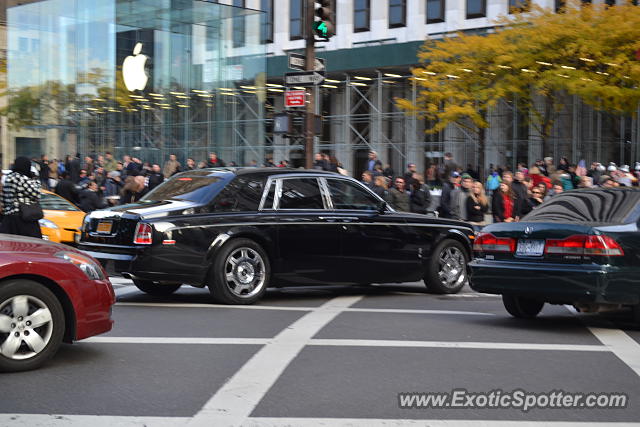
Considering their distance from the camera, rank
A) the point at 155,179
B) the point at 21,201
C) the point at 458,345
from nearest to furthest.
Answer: the point at 458,345 < the point at 21,201 < the point at 155,179

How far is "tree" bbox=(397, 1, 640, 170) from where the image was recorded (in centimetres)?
3447

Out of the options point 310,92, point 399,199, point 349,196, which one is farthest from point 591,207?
point 310,92

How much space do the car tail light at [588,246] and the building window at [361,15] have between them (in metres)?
42.4

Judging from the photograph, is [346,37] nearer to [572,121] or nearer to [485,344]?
[572,121]

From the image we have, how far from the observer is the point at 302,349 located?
8.39 metres

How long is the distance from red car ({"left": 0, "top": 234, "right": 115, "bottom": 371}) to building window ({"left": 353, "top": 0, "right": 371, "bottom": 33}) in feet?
146

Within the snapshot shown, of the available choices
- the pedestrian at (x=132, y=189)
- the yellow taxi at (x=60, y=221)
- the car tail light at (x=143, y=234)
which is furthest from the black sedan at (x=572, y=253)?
the pedestrian at (x=132, y=189)

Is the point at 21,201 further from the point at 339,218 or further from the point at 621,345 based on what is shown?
the point at 621,345

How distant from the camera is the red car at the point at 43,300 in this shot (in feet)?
Answer: 23.6

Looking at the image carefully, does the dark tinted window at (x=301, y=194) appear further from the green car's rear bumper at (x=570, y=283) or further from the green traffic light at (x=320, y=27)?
the green traffic light at (x=320, y=27)

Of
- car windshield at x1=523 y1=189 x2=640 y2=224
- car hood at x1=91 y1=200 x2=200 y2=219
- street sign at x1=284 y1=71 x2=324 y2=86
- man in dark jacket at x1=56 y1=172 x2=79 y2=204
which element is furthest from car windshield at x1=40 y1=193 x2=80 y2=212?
car windshield at x1=523 y1=189 x2=640 y2=224

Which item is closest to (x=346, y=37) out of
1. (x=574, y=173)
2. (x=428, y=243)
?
(x=574, y=173)

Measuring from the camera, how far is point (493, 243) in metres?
10.5

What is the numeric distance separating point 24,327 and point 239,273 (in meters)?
4.47
